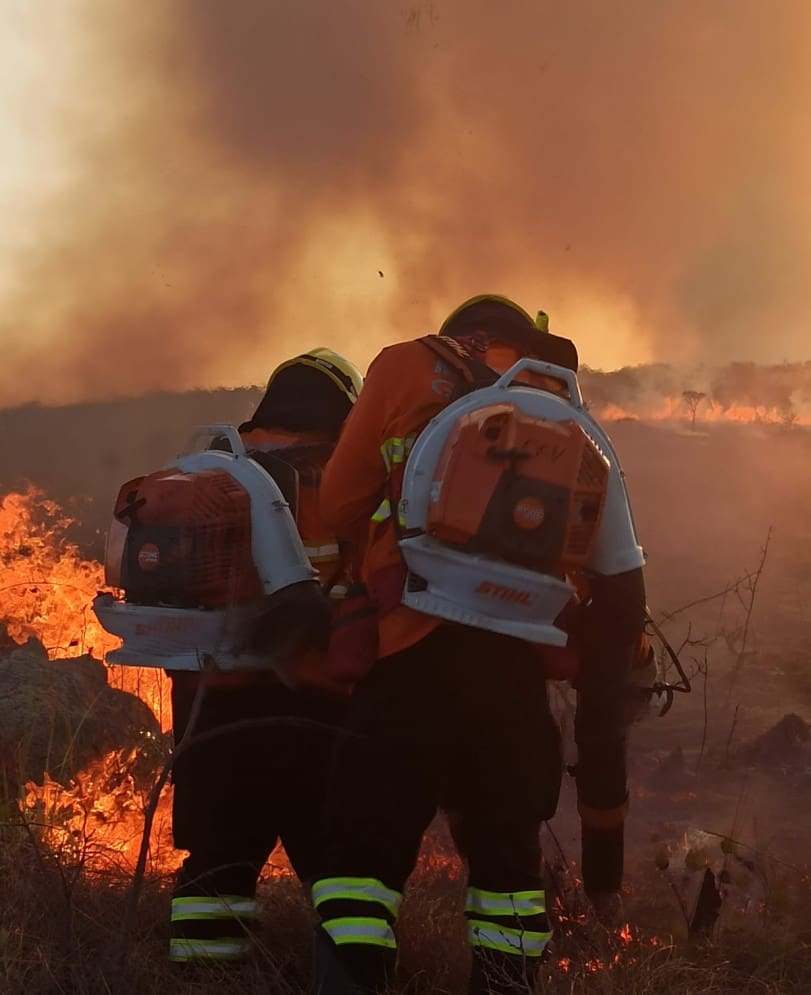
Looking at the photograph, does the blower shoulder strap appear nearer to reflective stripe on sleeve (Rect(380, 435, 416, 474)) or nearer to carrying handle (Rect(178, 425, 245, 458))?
reflective stripe on sleeve (Rect(380, 435, 416, 474))

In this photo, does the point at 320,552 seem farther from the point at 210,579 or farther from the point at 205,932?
the point at 205,932

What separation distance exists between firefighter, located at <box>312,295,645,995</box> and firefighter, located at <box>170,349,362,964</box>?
2.22ft

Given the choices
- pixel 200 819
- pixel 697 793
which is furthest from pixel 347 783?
pixel 697 793

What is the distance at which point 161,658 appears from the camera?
2.65m

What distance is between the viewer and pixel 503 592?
6.98ft

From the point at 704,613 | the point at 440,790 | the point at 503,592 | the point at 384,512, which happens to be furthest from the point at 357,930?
the point at 704,613

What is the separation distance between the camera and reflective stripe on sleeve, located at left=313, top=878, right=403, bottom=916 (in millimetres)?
2080

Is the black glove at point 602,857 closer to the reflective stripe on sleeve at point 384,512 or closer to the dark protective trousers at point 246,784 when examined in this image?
the dark protective trousers at point 246,784

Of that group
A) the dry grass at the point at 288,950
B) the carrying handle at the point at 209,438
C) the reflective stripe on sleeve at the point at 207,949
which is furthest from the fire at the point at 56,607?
the reflective stripe on sleeve at the point at 207,949

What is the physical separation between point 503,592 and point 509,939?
887 mm

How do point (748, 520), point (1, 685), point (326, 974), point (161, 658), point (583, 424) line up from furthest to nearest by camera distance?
point (748, 520)
point (1, 685)
point (161, 658)
point (583, 424)
point (326, 974)

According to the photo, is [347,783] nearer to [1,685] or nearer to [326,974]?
[326,974]

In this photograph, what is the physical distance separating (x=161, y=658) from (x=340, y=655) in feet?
2.21

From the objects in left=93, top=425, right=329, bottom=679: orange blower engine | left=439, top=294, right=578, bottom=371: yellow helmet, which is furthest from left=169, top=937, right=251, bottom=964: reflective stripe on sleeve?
left=439, top=294, right=578, bottom=371: yellow helmet
